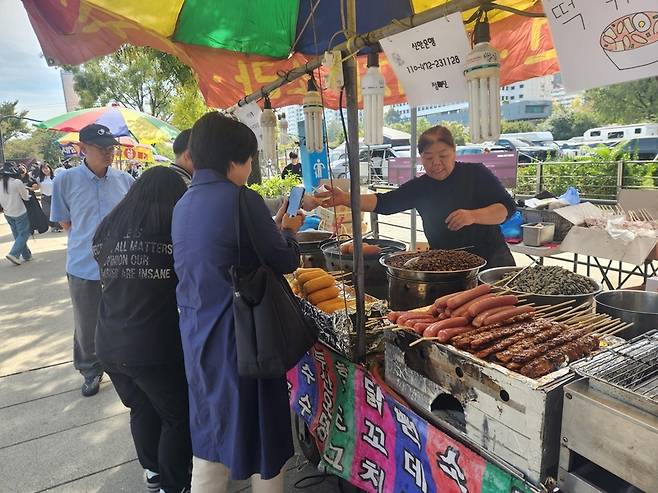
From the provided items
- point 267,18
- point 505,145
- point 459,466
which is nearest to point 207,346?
point 459,466

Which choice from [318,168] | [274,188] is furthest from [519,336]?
[274,188]

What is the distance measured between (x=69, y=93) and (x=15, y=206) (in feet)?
80.9

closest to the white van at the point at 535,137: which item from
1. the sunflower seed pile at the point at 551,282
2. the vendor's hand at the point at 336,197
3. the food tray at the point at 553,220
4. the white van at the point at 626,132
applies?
the white van at the point at 626,132

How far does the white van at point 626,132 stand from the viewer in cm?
2483

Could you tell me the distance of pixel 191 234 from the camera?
1.92 m

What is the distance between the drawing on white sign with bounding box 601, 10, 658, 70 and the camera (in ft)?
4.81

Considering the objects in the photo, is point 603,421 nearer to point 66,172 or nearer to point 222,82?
point 66,172

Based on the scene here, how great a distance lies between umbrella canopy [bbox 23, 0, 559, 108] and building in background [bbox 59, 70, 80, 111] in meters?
29.2

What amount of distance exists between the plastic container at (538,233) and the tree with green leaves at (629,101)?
24.0m

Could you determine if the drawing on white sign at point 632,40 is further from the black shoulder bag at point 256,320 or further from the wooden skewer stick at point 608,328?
the black shoulder bag at point 256,320

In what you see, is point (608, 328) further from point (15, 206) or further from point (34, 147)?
point (34, 147)

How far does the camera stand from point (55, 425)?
366 cm

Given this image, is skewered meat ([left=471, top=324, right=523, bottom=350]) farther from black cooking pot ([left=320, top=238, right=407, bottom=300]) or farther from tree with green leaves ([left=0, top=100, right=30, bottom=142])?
tree with green leaves ([left=0, top=100, right=30, bottom=142])

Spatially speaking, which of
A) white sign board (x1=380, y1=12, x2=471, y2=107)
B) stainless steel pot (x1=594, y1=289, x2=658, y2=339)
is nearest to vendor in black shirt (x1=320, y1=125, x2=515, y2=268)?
white sign board (x1=380, y1=12, x2=471, y2=107)
